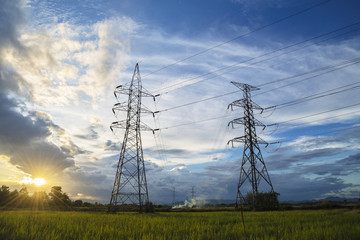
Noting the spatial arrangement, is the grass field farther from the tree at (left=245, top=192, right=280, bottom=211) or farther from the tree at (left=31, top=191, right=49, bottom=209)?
the tree at (left=31, top=191, right=49, bottom=209)

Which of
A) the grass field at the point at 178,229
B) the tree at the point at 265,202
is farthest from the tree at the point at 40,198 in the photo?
the grass field at the point at 178,229

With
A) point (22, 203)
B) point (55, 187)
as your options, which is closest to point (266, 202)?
point (22, 203)

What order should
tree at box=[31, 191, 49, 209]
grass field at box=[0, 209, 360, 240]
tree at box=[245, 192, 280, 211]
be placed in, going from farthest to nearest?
1. tree at box=[31, 191, 49, 209]
2. tree at box=[245, 192, 280, 211]
3. grass field at box=[0, 209, 360, 240]

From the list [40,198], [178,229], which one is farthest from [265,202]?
[40,198]

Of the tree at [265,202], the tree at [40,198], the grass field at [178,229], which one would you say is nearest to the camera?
the grass field at [178,229]

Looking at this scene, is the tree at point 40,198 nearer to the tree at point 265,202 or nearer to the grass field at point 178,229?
the tree at point 265,202

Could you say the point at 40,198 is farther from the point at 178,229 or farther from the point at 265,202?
the point at 178,229

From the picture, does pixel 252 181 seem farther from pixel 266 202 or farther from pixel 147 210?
pixel 147 210

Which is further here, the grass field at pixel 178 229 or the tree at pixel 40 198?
the tree at pixel 40 198

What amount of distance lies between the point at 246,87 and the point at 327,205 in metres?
22.6

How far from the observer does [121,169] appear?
31078mm

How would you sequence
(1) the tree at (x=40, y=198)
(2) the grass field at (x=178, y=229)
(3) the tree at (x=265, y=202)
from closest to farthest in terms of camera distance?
(2) the grass field at (x=178, y=229), (3) the tree at (x=265, y=202), (1) the tree at (x=40, y=198)

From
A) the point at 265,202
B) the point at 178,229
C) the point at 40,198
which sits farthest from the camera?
the point at 40,198

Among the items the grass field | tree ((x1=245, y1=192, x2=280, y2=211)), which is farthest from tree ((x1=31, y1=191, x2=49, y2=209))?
the grass field
